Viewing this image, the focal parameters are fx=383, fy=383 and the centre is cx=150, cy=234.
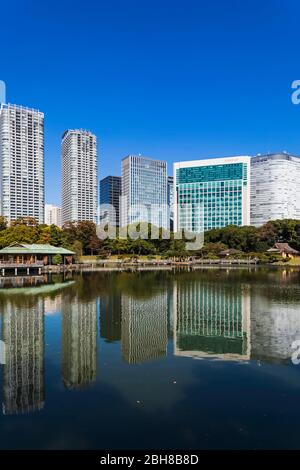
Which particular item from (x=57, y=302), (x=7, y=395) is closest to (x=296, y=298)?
(x=57, y=302)

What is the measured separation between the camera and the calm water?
778 cm

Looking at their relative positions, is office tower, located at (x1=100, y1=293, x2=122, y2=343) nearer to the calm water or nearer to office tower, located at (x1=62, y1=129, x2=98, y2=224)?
the calm water

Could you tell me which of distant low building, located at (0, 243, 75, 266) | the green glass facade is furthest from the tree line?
the green glass facade

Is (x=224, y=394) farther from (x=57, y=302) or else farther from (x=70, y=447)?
(x=57, y=302)

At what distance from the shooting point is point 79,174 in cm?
12106

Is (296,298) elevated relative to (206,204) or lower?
lower

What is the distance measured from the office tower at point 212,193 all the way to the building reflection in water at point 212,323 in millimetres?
86596

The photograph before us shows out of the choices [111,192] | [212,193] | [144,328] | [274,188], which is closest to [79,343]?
[144,328]

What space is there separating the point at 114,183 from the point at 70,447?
471 ft

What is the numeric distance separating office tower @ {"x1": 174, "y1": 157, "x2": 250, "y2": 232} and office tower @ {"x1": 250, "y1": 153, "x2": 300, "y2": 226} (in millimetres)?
10825

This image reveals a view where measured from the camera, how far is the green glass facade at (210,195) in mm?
112312

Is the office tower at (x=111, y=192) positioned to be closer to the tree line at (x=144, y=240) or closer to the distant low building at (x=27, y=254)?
the tree line at (x=144, y=240)

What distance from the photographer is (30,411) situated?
8.88 meters
